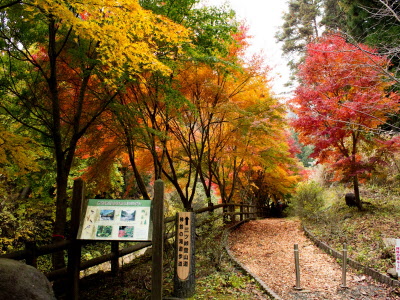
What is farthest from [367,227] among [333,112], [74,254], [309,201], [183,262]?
[74,254]

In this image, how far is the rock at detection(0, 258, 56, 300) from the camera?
7.79ft

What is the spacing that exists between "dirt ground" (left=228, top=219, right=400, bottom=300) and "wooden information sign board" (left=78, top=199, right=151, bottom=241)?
3.13m

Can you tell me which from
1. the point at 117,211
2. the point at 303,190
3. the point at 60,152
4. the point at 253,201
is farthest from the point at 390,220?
the point at 253,201

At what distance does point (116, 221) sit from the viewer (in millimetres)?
3270

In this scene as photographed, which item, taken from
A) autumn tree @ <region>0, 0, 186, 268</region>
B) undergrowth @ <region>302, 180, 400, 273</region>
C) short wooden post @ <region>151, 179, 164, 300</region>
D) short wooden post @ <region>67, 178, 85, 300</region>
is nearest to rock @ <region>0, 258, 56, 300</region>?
short wooden post @ <region>67, 178, 85, 300</region>

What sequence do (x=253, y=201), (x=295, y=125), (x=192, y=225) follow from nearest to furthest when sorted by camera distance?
(x=192, y=225)
(x=295, y=125)
(x=253, y=201)

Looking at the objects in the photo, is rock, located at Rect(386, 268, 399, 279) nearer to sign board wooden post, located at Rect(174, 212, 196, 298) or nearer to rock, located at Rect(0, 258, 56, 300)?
sign board wooden post, located at Rect(174, 212, 196, 298)

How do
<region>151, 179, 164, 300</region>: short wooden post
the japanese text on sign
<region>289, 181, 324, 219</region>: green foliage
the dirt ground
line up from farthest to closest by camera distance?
<region>289, 181, 324, 219</region>: green foliage, the dirt ground, the japanese text on sign, <region>151, 179, 164, 300</region>: short wooden post

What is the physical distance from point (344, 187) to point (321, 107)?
28.7 feet

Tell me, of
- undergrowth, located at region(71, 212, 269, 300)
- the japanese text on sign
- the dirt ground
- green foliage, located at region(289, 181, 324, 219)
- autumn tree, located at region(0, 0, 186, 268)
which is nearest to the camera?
autumn tree, located at region(0, 0, 186, 268)

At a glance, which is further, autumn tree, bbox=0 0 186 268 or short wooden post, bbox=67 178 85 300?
autumn tree, bbox=0 0 186 268

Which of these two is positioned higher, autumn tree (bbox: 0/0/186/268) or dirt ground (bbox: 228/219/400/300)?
autumn tree (bbox: 0/0/186/268)

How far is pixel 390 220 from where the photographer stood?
796 centimetres

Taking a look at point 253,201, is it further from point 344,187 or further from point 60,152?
point 60,152
